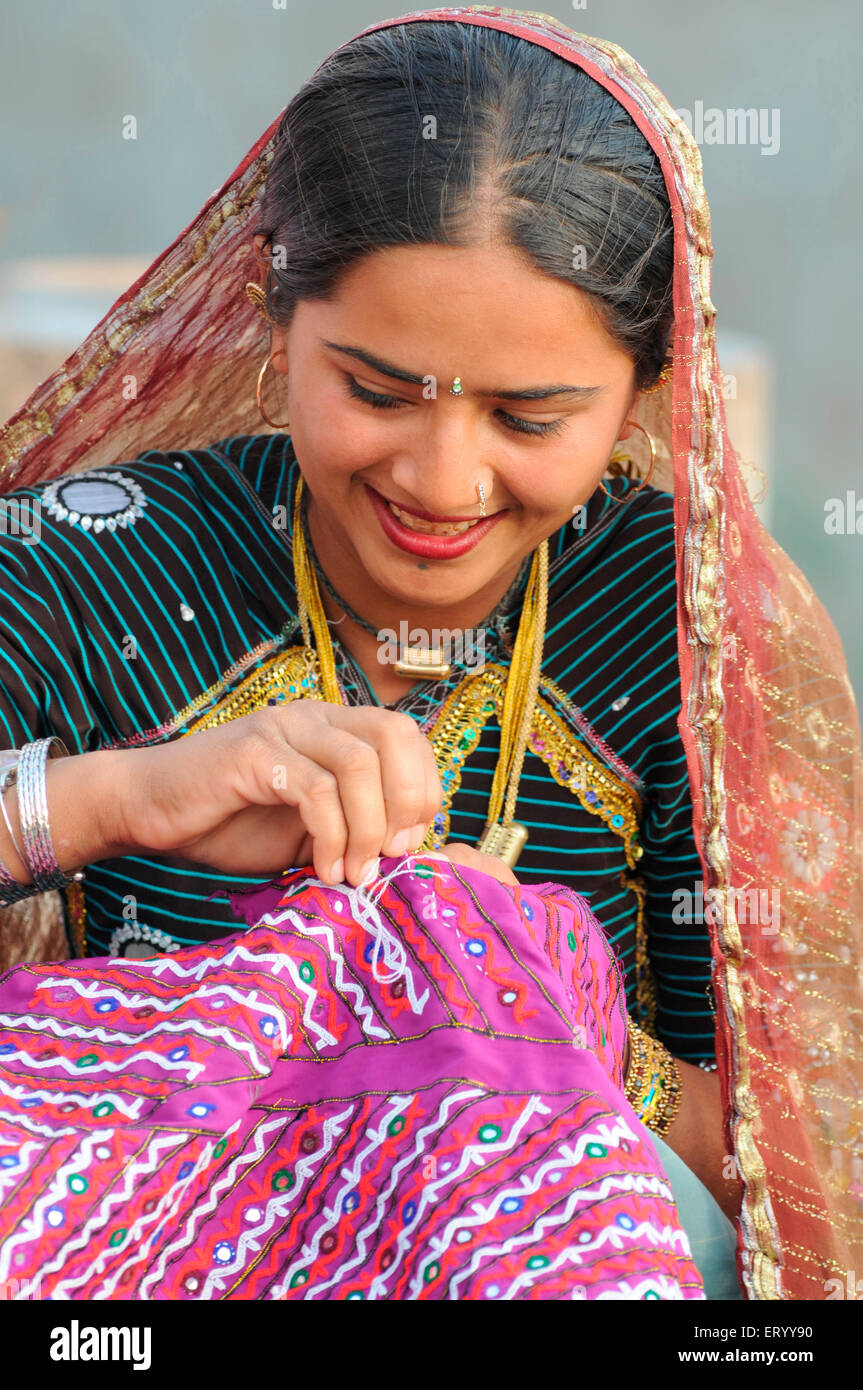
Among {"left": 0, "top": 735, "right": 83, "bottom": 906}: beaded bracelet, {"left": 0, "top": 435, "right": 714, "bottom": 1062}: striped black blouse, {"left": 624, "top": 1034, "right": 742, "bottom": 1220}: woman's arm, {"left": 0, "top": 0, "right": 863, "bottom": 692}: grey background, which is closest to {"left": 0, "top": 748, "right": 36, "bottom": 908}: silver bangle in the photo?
{"left": 0, "top": 735, "right": 83, "bottom": 906}: beaded bracelet

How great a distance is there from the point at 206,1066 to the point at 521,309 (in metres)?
0.68

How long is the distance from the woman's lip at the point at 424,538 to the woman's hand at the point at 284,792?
259 millimetres

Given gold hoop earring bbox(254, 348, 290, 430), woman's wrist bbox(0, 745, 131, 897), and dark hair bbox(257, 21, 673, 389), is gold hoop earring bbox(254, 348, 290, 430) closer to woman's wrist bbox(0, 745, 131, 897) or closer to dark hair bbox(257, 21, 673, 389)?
dark hair bbox(257, 21, 673, 389)

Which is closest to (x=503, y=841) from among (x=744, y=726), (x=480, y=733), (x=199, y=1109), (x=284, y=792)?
(x=480, y=733)

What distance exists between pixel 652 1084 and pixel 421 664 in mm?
502

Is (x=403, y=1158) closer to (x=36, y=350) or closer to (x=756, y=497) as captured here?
(x=756, y=497)

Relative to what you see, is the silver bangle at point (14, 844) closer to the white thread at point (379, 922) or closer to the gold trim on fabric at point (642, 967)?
the white thread at point (379, 922)

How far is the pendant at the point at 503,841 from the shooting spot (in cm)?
153

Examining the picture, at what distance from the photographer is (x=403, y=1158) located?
101 cm

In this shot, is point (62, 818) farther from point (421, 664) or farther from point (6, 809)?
point (421, 664)

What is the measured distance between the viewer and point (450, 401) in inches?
50.6

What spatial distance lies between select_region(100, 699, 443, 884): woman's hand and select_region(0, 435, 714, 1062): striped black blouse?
29cm

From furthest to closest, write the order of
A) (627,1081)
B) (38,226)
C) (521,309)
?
(38,226)
(627,1081)
(521,309)
